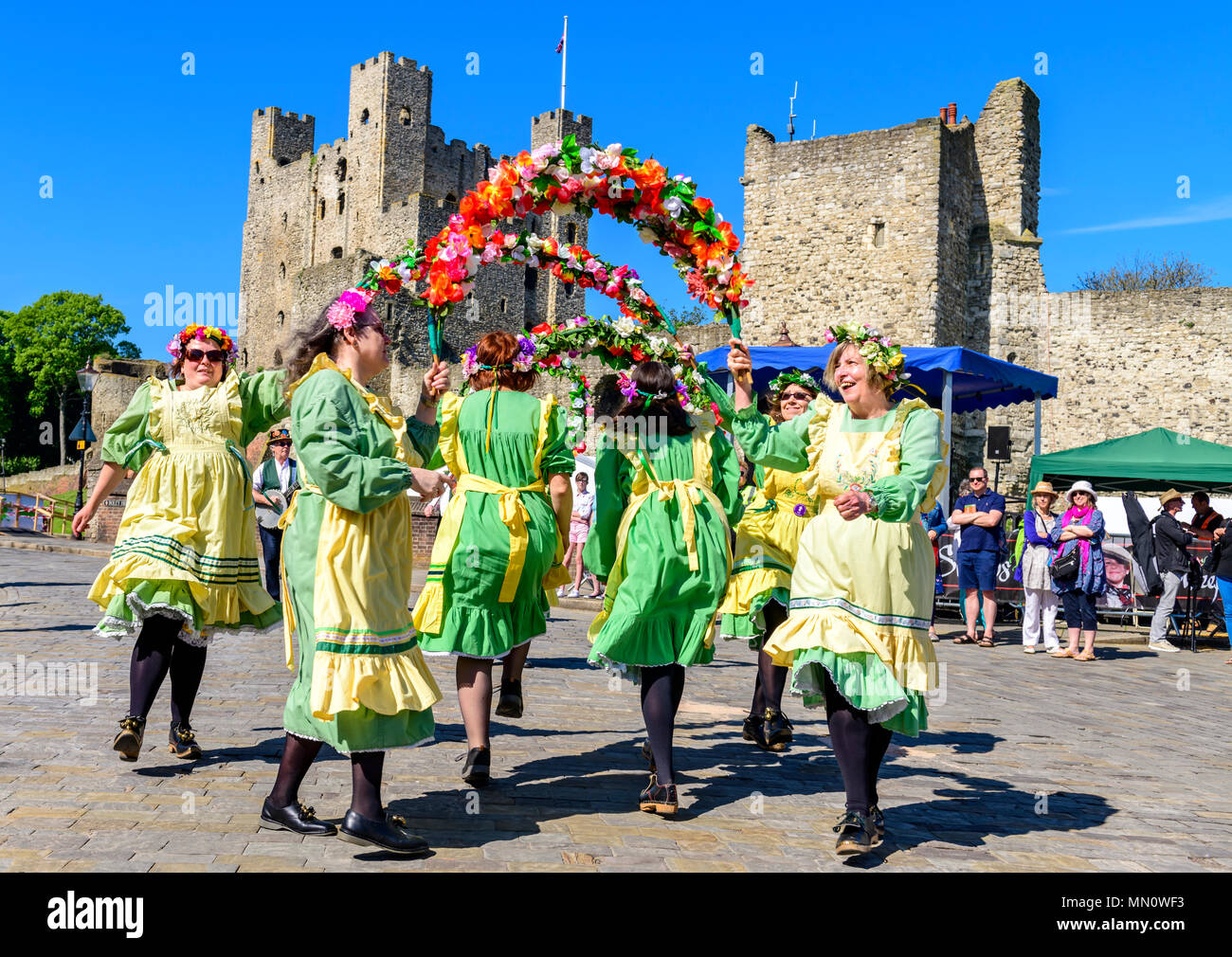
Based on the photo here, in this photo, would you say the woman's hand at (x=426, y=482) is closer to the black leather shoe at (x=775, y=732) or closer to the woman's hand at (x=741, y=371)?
the woman's hand at (x=741, y=371)

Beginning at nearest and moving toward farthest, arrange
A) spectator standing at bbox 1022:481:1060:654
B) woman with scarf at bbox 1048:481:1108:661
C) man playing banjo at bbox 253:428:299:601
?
man playing banjo at bbox 253:428:299:601, woman with scarf at bbox 1048:481:1108:661, spectator standing at bbox 1022:481:1060:654

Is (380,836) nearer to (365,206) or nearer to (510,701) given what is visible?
(510,701)

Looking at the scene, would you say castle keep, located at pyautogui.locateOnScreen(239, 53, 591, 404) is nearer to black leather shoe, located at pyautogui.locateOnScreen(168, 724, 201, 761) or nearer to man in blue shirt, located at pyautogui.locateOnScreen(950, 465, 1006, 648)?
man in blue shirt, located at pyautogui.locateOnScreen(950, 465, 1006, 648)

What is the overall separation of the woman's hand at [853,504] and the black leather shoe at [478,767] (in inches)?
74.7

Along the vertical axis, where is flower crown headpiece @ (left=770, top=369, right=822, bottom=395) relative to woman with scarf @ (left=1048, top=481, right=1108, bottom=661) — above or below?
above

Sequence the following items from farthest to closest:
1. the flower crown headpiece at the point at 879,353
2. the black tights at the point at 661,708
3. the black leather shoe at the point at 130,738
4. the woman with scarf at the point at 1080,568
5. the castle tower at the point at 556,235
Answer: the castle tower at the point at 556,235 → the woman with scarf at the point at 1080,568 → the black leather shoe at the point at 130,738 → the black tights at the point at 661,708 → the flower crown headpiece at the point at 879,353

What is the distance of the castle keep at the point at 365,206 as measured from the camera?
2195 inches

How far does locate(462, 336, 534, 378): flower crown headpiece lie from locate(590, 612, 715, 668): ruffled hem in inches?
51.9

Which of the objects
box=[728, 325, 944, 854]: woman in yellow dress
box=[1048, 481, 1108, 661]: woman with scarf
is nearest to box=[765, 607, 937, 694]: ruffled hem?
box=[728, 325, 944, 854]: woman in yellow dress

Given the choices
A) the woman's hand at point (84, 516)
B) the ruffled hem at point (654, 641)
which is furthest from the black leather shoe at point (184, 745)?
the ruffled hem at point (654, 641)

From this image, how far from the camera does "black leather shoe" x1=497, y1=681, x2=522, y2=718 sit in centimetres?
538

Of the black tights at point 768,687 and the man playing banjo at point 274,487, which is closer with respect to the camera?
the black tights at point 768,687
